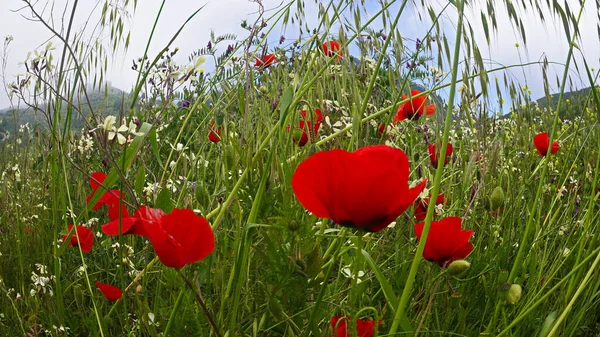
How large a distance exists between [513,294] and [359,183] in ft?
1.27

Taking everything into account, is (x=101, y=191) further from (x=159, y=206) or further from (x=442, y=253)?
(x=442, y=253)

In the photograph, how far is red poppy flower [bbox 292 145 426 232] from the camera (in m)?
0.67

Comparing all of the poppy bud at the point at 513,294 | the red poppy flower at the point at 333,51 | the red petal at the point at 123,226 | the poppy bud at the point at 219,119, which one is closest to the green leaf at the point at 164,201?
the red petal at the point at 123,226

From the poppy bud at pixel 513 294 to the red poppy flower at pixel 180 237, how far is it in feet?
1.52

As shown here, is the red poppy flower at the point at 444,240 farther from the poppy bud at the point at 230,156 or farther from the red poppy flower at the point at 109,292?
the red poppy flower at the point at 109,292

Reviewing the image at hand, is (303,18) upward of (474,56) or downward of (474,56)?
upward

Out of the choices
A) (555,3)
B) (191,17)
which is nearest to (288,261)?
(191,17)

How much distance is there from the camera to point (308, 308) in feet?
2.91

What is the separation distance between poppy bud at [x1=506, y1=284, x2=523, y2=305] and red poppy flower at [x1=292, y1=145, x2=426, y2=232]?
335 millimetres

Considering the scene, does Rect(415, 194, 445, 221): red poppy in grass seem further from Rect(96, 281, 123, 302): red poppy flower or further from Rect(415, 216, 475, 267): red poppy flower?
Rect(96, 281, 123, 302): red poppy flower

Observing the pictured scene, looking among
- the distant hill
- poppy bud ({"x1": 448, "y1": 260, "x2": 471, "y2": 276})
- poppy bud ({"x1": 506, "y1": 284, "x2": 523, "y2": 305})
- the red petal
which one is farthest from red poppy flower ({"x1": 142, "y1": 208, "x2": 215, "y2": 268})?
poppy bud ({"x1": 506, "y1": 284, "x2": 523, "y2": 305})

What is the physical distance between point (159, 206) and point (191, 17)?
31 centimetres

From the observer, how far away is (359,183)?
2.21 ft

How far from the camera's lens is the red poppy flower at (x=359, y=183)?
0.67 meters
